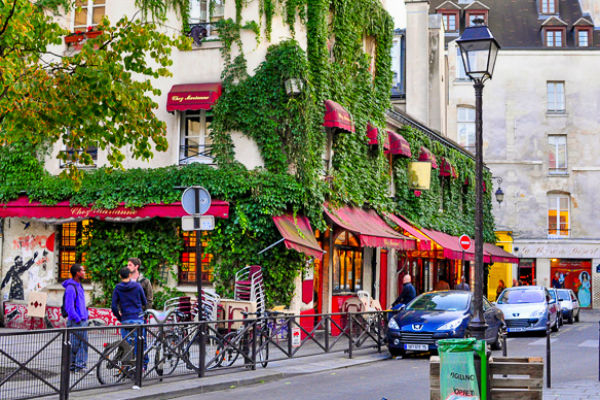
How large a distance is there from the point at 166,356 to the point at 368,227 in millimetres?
11084

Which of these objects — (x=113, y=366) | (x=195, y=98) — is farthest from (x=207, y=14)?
(x=113, y=366)

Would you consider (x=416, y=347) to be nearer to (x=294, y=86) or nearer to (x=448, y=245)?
(x=294, y=86)

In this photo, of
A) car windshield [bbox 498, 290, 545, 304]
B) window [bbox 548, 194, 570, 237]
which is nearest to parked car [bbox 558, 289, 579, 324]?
car windshield [bbox 498, 290, 545, 304]

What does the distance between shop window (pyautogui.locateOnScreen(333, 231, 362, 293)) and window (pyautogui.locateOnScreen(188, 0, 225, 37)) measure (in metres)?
6.93

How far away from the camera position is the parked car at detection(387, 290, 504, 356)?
17.5 metres

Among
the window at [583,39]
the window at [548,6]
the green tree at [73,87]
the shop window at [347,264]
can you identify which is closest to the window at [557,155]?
the window at [583,39]

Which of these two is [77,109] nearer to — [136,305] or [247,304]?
[136,305]

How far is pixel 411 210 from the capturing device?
98.4 ft

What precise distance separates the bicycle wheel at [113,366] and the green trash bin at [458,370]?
16.4 feet

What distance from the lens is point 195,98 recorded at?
2000cm

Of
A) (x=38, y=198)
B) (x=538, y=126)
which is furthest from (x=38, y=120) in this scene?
(x=538, y=126)

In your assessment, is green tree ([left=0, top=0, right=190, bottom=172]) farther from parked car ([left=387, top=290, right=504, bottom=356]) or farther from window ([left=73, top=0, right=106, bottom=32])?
window ([left=73, top=0, right=106, bottom=32])

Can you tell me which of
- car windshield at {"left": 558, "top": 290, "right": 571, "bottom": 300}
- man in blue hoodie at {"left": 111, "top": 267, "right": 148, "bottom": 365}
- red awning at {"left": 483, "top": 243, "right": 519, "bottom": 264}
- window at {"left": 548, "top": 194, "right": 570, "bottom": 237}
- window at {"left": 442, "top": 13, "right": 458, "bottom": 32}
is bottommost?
car windshield at {"left": 558, "top": 290, "right": 571, "bottom": 300}

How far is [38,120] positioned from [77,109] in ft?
2.12
